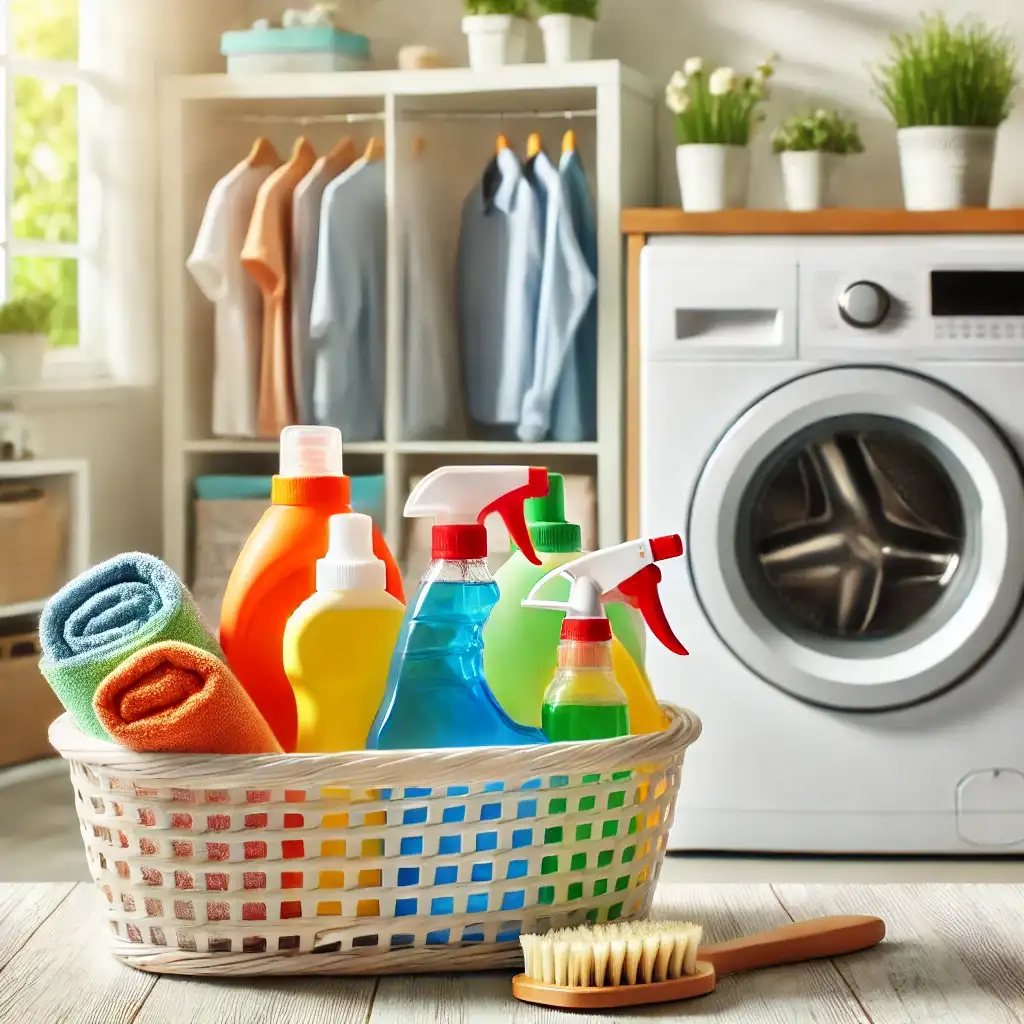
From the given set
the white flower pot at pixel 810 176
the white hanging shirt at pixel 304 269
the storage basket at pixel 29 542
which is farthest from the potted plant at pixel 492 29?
the storage basket at pixel 29 542

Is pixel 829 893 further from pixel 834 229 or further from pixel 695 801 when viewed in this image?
pixel 834 229

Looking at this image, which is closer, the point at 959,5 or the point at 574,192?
the point at 574,192

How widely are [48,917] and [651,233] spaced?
5.97ft

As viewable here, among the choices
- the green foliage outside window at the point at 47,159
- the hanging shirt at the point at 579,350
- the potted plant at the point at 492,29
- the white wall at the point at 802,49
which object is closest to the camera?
the hanging shirt at the point at 579,350

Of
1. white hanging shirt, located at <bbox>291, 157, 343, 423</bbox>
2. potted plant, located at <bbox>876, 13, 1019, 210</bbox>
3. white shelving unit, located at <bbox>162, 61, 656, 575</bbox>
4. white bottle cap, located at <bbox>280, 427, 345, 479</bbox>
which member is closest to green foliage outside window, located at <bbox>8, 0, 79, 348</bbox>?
white shelving unit, located at <bbox>162, 61, 656, 575</bbox>

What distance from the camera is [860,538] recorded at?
2.25 meters

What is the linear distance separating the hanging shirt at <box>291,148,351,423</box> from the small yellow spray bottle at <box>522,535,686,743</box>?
2169 mm

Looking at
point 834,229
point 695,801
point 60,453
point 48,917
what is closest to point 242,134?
point 60,453

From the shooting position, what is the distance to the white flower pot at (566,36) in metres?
2.87

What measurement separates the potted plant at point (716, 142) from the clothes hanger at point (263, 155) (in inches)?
32.0

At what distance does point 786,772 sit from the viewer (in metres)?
2.31

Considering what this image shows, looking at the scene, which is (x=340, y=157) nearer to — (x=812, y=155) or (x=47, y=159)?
(x=47, y=159)

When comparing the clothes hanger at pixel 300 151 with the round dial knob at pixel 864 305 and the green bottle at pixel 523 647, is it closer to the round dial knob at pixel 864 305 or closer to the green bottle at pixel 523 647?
the round dial knob at pixel 864 305

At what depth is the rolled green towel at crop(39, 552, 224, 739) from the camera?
0.70 meters
